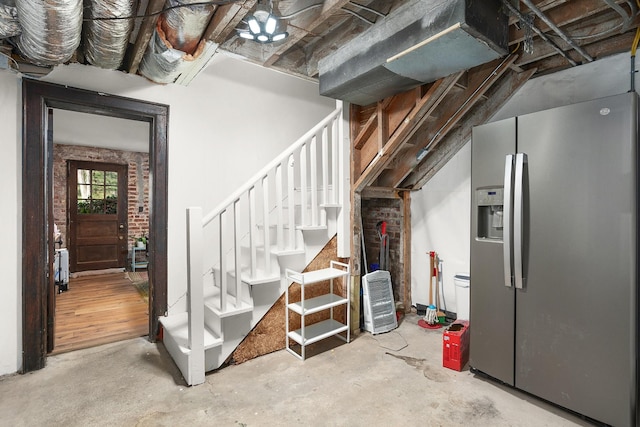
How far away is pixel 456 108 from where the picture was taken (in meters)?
3.09

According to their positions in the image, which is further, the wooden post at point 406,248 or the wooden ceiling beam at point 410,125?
the wooden post at point 406,248

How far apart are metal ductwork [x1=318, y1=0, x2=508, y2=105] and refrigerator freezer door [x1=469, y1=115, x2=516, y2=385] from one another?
57 centimetres

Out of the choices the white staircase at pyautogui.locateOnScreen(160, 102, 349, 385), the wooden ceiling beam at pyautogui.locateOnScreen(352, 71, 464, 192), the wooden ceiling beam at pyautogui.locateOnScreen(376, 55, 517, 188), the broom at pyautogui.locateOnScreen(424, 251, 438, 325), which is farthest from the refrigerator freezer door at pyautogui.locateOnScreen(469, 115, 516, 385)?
the white staircase at pyautogui.locateOnScreen(160, 102, 349, 385)

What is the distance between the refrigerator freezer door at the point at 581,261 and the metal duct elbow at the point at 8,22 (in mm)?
3312

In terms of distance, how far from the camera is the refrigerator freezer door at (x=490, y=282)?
2273 mm

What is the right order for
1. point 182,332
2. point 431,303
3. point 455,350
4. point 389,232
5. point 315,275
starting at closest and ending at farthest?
point 455,350, point 182,332, point 315,275, point 431,303, point 389,232

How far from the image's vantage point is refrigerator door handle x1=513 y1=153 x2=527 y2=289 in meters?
2.15

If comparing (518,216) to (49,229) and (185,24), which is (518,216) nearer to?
(185,24)

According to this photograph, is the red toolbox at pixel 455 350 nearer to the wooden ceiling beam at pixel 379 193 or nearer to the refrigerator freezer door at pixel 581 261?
the refrigerator freezer door at pixel 581 261

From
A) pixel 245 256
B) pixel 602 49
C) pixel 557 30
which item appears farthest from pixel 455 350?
pixel 602 49

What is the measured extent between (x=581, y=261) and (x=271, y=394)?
224 centimetres

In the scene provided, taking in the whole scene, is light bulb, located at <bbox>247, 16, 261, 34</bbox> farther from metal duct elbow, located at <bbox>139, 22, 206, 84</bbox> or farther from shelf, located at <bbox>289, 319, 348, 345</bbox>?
shelf, located at <bbox>289, 319, 348, 345</bbox>

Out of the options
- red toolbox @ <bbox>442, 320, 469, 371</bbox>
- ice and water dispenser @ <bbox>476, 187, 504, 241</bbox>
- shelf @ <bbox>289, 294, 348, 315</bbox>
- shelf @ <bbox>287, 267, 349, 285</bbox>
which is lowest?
red toolbox @ <bbox>442, 320, 469, 371</bbox>

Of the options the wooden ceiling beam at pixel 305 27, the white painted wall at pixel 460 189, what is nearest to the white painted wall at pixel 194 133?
the wooden ceiling beam at pixel 305 27
